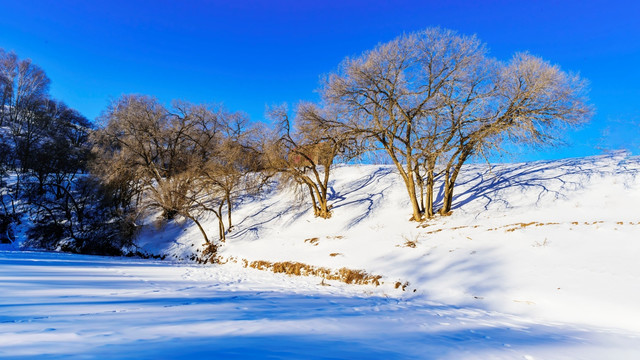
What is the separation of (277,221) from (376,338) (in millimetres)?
17230

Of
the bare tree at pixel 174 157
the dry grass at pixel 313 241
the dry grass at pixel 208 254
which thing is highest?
the bare tree at pixel 174 157

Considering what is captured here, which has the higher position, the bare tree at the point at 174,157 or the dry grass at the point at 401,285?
the bare tree at the point at 174,157

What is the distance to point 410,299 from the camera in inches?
298

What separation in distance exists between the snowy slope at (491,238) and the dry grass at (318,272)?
0.31 meters

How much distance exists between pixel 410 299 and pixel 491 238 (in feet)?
13.2

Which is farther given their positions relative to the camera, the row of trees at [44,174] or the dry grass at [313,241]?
the row of trees at [44,174]

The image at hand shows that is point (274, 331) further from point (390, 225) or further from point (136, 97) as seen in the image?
point (136, 97)

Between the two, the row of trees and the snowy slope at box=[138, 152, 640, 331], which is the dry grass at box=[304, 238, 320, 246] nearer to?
the snowy slope at box=[138, 152, 640, 331]

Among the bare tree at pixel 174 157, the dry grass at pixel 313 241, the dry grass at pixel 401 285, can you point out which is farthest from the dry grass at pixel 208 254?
the dry grass at pixel 401 285

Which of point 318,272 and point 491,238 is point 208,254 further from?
point 491,238

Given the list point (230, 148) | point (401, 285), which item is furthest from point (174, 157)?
point (401, 285)

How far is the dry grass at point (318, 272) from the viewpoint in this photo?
9.62m

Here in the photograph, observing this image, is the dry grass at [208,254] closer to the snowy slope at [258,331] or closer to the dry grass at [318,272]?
the dry grass at [318,272]

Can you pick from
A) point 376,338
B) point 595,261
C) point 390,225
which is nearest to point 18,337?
point 376,338
